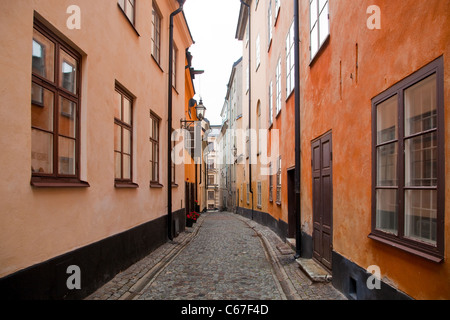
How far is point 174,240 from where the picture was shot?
1077cm

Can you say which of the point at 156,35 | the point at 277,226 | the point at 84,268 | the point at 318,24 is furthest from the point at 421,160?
the point at 277,226

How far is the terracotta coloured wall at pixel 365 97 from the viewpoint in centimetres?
288

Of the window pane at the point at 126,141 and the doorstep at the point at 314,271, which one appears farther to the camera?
the window pane at the point at 126,141

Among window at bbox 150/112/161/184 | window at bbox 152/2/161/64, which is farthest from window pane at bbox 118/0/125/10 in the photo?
window at bbox 150/112/161/184

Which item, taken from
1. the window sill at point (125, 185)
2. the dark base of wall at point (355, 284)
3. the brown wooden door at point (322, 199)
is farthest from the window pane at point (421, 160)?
the window sill at point (125, 185)

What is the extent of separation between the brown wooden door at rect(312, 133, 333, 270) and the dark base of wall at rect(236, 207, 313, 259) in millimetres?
447

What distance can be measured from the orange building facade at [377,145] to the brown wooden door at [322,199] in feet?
0.06

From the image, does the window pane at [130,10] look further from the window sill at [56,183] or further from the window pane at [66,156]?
the window sill at [56,183]

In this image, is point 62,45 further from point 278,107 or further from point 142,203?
point 278,107

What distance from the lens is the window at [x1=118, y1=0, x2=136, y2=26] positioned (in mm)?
7071

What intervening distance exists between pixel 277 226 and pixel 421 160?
31.2ft

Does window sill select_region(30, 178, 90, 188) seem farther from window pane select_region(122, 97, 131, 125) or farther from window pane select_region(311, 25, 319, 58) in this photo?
window pane select_region(311, 25, 319, 58)

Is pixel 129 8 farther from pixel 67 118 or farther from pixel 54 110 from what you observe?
pixel 54 110

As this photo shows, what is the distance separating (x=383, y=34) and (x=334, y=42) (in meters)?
1.96
